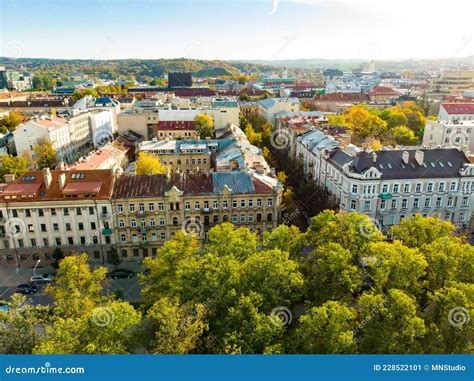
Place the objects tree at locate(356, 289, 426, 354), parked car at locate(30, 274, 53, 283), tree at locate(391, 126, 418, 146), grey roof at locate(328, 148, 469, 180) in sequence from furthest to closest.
Answer: tree at locate(391, 126, 418, 146) → grey roof at locate(328, 148, 469, 180) → parked car at locate(30, 274, 53, 283) → tree at locate(356, 289, 426, 354)

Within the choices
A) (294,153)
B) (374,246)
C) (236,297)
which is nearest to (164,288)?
(236,297)

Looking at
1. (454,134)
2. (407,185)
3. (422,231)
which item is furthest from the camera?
(454,134)

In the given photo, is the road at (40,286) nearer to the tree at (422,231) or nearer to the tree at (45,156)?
the tree at (422,231)

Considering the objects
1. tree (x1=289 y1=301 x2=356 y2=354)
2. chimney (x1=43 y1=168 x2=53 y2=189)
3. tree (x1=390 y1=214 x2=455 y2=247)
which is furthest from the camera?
chimney (x1=43 y1=168 x2=53 y2=189)

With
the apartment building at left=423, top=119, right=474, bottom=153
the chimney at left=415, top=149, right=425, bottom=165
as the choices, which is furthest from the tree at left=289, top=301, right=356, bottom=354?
the apartment building at left=423, top=119, right=474, bottom=153

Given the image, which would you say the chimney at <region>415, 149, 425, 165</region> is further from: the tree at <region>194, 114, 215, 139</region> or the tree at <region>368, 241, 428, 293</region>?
the tree at <region>194, 114, 215, 139</region>

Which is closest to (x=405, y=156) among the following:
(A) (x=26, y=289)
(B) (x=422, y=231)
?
(B) (x=422, y=231)

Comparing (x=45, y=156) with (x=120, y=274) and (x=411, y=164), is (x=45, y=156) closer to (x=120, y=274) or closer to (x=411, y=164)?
(x=120, y=274)
